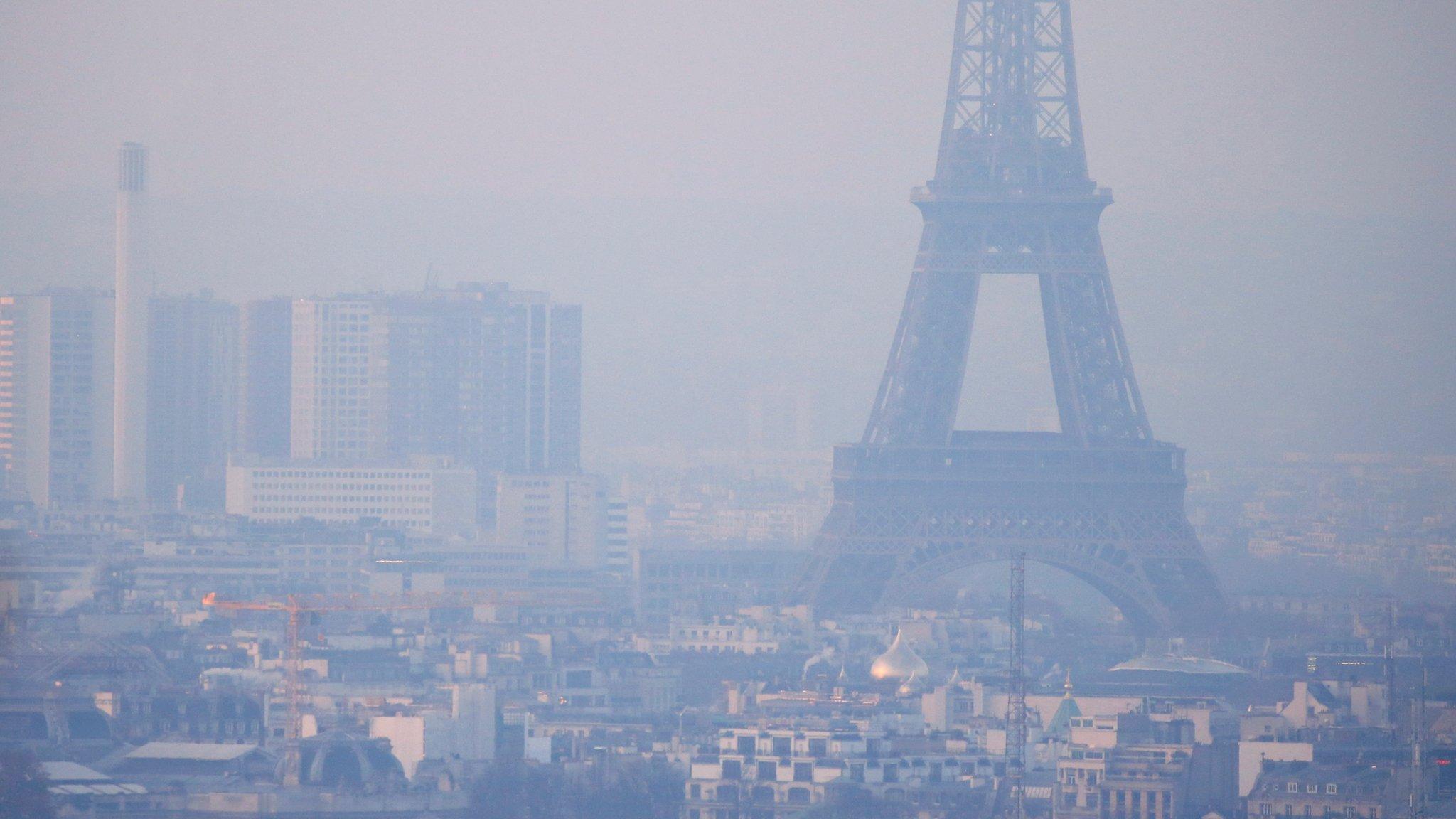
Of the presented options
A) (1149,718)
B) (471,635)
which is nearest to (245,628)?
(471,635)

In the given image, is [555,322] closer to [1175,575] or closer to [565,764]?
[1175,575]

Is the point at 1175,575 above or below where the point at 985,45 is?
below

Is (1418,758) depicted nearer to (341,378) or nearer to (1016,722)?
(1016,722)

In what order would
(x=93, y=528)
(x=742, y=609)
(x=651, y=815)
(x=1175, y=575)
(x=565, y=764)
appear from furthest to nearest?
(x=93, y=528)
(x=742, y=609)
(x=1175, y=575)
(x=565, y=764)
(x=651, y=815)

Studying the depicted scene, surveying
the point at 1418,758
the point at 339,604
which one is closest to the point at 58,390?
the point at 339,604

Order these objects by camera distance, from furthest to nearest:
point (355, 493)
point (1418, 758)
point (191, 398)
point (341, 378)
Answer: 1. point (341, 378)
2. point (191, 398)
3. point (355, 493)
4. point (1418, 758)

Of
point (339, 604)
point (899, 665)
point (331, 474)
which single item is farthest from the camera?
point (331, 474)
